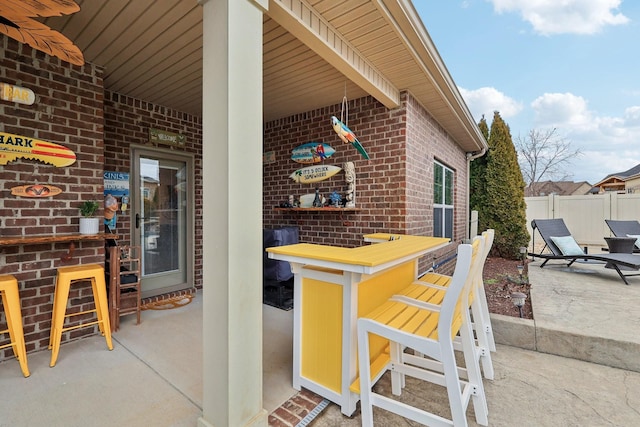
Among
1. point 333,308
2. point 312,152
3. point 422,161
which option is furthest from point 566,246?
point 333,308

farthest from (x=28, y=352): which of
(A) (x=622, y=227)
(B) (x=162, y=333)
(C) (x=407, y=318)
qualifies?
(A) (x=622, y=227)

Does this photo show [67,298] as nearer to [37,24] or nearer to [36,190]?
[36,190]

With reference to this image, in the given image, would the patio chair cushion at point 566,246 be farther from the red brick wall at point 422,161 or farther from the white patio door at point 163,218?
the white patio door at point 163,218

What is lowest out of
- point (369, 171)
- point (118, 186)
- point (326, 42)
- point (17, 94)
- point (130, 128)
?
point (118, 186)

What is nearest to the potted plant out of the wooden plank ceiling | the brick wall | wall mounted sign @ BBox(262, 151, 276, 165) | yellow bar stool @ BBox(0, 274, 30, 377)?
yellow bar stool @ BBox(0, 274, 30, 377)

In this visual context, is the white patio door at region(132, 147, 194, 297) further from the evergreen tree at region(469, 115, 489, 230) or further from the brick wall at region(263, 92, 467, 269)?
the evergreen tree at region(469, 115, 489, 230)

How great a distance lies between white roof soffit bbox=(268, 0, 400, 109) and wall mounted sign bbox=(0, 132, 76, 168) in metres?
2.37

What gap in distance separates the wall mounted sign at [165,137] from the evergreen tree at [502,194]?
7457 millimetres

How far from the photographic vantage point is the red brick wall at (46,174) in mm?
2344

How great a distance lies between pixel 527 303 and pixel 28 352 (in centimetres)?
527

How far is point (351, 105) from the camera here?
374 centimetres

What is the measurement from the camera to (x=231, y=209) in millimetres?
1373

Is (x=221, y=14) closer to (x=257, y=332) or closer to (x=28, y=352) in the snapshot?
(x=257, y=332)

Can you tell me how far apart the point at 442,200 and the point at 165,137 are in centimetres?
485
